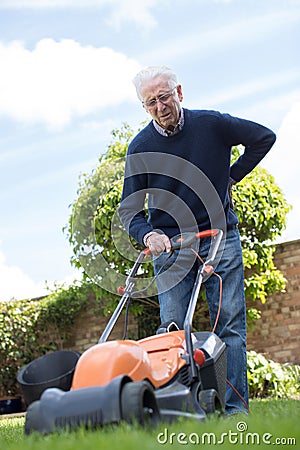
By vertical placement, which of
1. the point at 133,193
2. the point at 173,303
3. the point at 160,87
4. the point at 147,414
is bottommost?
the point at 147,414

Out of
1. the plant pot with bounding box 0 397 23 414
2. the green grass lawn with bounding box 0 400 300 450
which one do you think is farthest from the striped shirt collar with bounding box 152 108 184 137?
the plant pot with bounding box 0 397 23 414

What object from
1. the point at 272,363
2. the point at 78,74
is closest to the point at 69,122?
the point at 78,74

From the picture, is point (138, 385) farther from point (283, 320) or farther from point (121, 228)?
point (283, 320)

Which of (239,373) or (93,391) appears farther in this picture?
(239,373)

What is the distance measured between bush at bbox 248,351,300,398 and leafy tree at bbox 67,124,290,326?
2.00 ft

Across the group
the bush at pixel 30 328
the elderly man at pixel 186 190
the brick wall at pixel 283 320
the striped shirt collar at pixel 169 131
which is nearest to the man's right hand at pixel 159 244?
the elderly man at pixel 186 190

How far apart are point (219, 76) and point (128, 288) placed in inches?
128

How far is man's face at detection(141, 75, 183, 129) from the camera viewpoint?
3297mm

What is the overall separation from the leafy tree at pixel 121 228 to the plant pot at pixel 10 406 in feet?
6.77

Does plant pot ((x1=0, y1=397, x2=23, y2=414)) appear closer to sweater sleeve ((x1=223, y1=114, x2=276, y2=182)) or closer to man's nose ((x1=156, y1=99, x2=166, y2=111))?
sweater sleeve ((x1=223, y1=114, x2=276, y2=182))

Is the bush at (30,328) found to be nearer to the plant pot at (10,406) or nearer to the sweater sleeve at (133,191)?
the plant pot at (10,406)

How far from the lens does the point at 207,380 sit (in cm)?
279

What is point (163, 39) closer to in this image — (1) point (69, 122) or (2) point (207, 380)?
(1) point (69, 122)

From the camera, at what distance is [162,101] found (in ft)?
10.9
